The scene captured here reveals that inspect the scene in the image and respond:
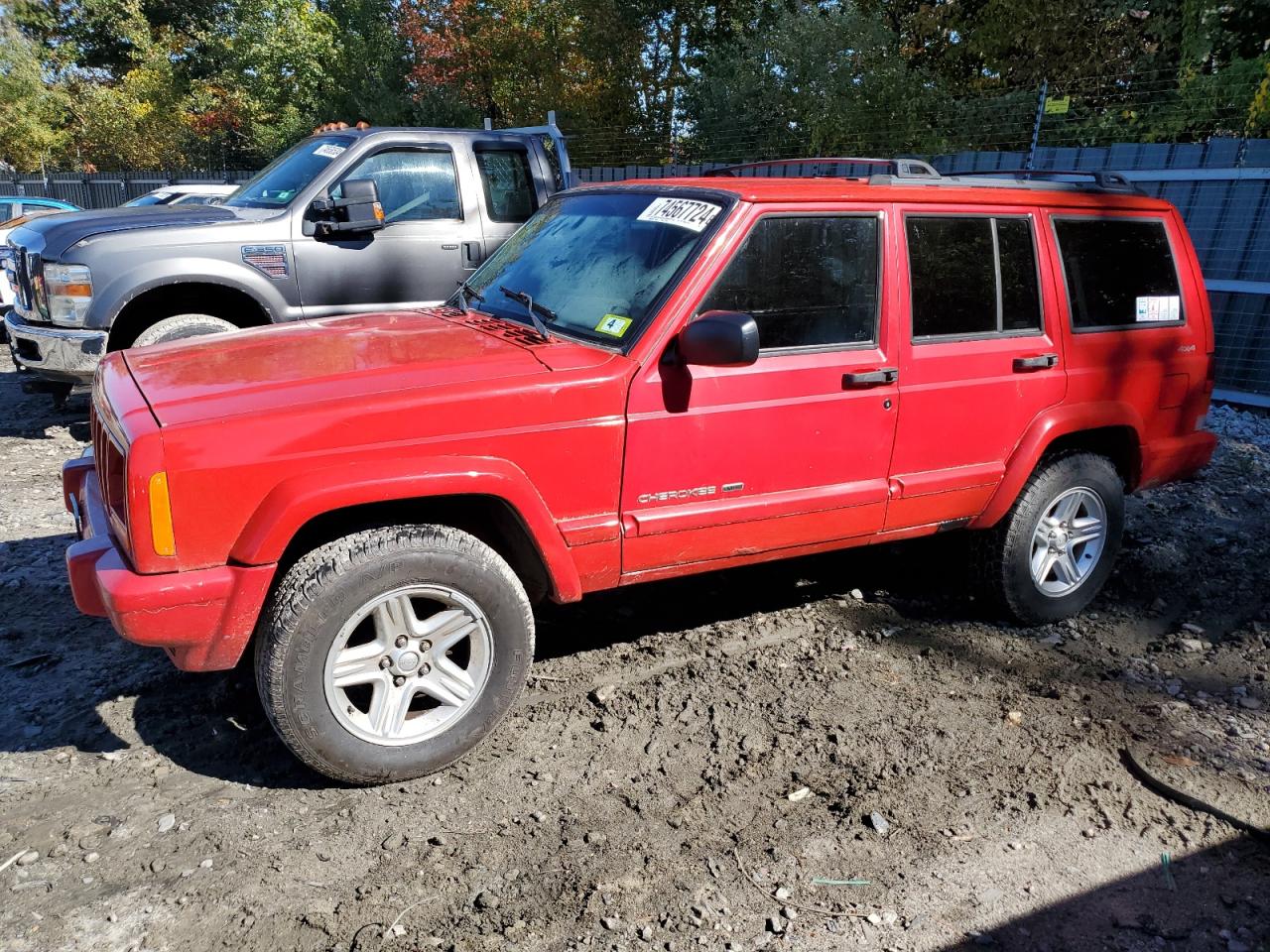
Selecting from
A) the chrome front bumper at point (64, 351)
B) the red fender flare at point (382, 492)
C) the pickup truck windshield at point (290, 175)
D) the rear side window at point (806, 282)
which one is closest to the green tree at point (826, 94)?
the pickup truck windshield at point (290, 175)

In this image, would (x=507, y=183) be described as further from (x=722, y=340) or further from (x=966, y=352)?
(x=722, y=340)

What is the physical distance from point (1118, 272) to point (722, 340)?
2.30 metres

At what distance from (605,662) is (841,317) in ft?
5.55

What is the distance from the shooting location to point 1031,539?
424cm

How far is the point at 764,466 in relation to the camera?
3.51 meters

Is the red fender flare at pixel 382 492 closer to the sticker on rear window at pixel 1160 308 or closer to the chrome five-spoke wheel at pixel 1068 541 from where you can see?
the chrome five-spoke wheel at pixel 1068 541

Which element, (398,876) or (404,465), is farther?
(404,465)

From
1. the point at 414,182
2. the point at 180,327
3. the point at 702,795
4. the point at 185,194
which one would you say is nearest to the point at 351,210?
the point at 414,182

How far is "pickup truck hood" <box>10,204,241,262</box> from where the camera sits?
614cm

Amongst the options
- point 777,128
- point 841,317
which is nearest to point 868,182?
point 841,317

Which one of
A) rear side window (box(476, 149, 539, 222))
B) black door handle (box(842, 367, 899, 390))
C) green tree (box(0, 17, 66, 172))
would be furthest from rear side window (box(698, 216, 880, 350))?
green tree (box(0, 17, 66, 172))

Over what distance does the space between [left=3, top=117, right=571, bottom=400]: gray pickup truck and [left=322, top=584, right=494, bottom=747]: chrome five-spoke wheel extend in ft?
12.5

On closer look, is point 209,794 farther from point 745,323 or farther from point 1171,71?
point 1171,71

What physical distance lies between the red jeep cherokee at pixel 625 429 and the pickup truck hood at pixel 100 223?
124 inches
